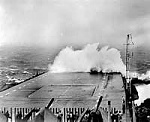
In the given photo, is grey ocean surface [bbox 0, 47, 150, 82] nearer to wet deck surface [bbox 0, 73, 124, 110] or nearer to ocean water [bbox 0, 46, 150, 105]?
ocean water [bbox 0, 46, 150, 105]

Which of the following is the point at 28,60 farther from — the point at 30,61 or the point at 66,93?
the point at 66,93

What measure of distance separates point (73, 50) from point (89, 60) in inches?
53.4

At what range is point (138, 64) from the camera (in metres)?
7.30

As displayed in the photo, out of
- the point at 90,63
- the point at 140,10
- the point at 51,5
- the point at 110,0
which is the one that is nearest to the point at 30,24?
the point at 51,5

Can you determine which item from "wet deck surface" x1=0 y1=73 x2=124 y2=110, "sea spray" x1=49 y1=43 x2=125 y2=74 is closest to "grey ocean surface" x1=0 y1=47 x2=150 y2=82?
"sea spray" x1=49 y1=43 x2=125 y2=74

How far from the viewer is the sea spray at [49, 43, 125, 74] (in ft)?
25.5

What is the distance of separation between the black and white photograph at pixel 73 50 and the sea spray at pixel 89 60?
0.05 meters

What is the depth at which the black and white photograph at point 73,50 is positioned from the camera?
5445 mm

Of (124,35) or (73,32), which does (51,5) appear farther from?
(124,35)

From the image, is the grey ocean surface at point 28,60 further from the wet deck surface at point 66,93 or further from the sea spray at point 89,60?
the wet deck surface at point 66,93

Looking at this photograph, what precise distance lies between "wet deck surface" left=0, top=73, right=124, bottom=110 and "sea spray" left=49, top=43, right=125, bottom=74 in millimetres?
423

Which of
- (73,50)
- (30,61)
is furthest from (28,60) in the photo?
(73,50)

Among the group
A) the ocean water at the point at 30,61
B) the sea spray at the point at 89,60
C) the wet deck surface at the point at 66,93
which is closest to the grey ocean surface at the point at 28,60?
the ocean water at the point at 30,61

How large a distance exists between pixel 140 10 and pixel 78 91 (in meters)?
3.00
